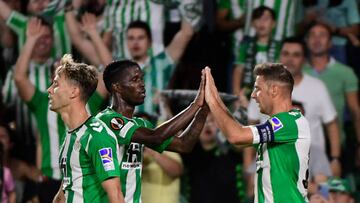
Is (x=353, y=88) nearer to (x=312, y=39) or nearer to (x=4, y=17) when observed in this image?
(x=312, y=39)

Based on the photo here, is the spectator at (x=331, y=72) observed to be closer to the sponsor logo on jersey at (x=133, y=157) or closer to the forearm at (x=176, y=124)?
the forearm at (x=176, y=124)

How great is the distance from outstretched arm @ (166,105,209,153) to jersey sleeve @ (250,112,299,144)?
0.54m

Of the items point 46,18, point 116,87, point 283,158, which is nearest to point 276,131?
point 283,158

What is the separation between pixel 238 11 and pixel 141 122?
405 cm

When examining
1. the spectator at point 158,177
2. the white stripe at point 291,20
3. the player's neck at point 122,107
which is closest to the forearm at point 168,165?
the spectator at point 158,177

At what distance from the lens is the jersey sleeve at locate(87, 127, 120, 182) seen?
6910 mm

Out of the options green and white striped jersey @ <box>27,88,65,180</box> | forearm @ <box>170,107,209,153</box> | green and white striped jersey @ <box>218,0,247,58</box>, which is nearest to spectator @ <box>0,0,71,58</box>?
green and white striped jersey @ <box>27,88,65,180</box>

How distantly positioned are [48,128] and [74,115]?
3.68 m

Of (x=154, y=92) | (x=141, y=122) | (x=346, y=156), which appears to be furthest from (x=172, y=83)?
(x=141, y=122)

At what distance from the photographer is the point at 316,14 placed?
38.0 feet

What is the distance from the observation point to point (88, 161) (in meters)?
7.05

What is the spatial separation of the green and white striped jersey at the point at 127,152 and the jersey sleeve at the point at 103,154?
401 mm

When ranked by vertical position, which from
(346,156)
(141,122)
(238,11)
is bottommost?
(346,156)

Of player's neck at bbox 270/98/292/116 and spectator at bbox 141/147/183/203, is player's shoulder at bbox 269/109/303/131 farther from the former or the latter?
spectator at bbox 141/147/183/203
